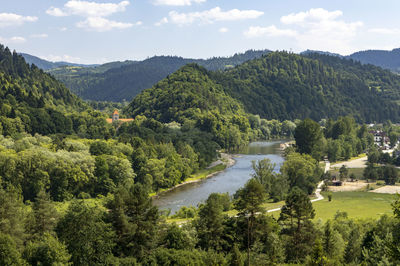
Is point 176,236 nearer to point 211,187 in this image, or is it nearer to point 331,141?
point 211,187

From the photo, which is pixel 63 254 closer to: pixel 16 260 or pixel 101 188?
pixel 16 260

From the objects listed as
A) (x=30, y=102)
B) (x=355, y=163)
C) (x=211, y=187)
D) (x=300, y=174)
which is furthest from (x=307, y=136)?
(x=30, y=102)

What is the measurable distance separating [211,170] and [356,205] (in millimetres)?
48133

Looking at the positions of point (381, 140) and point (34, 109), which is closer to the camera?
point (34, 109)

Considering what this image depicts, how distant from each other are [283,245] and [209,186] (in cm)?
5150

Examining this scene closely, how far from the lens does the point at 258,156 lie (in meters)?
142

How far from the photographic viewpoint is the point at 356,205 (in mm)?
77062

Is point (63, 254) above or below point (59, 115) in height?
below

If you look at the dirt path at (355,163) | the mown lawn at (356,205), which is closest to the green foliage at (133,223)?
the mown lawn at (356,205)

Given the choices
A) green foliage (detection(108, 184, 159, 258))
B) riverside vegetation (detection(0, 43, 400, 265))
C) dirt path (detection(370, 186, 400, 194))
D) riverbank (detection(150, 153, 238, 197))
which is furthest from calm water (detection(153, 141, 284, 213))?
dirt path (detection(370, 186, 400, 194))

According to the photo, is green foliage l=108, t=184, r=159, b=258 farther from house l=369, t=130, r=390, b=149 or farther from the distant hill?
house l=369, t=130, r=390, b=149

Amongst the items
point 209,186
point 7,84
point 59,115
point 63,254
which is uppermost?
point 7,84

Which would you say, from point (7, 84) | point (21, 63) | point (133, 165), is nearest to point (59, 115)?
point (7, 84)

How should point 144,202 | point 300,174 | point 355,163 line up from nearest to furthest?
point 144,202 < point 300,174 < point 355,163
